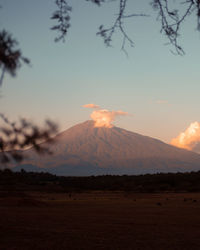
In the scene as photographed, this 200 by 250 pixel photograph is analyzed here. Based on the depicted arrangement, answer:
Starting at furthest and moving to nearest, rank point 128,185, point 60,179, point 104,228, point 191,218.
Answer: point 60,179, point 128,185, point 191,218, point 104,228

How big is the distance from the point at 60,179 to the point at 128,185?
13.8 metres

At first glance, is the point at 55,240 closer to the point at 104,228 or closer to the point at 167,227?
the point at 104,228

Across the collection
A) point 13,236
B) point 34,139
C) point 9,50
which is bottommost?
point 13,236

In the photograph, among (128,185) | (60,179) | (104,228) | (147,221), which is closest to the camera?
(104,228)

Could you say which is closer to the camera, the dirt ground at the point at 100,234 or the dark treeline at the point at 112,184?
the dirt ground at the point at 100,234

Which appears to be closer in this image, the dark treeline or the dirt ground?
the dirt ground

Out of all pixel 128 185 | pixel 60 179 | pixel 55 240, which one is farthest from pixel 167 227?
pixel 60 179

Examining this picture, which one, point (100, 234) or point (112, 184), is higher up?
point (112, 184)

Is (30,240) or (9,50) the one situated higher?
(9,50)

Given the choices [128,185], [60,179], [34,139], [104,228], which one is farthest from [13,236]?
[60,179]

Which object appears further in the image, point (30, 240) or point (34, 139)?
point (30, 240)

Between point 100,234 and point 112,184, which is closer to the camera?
point 100,234

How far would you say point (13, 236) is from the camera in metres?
9.78

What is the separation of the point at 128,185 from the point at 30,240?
41.1m
